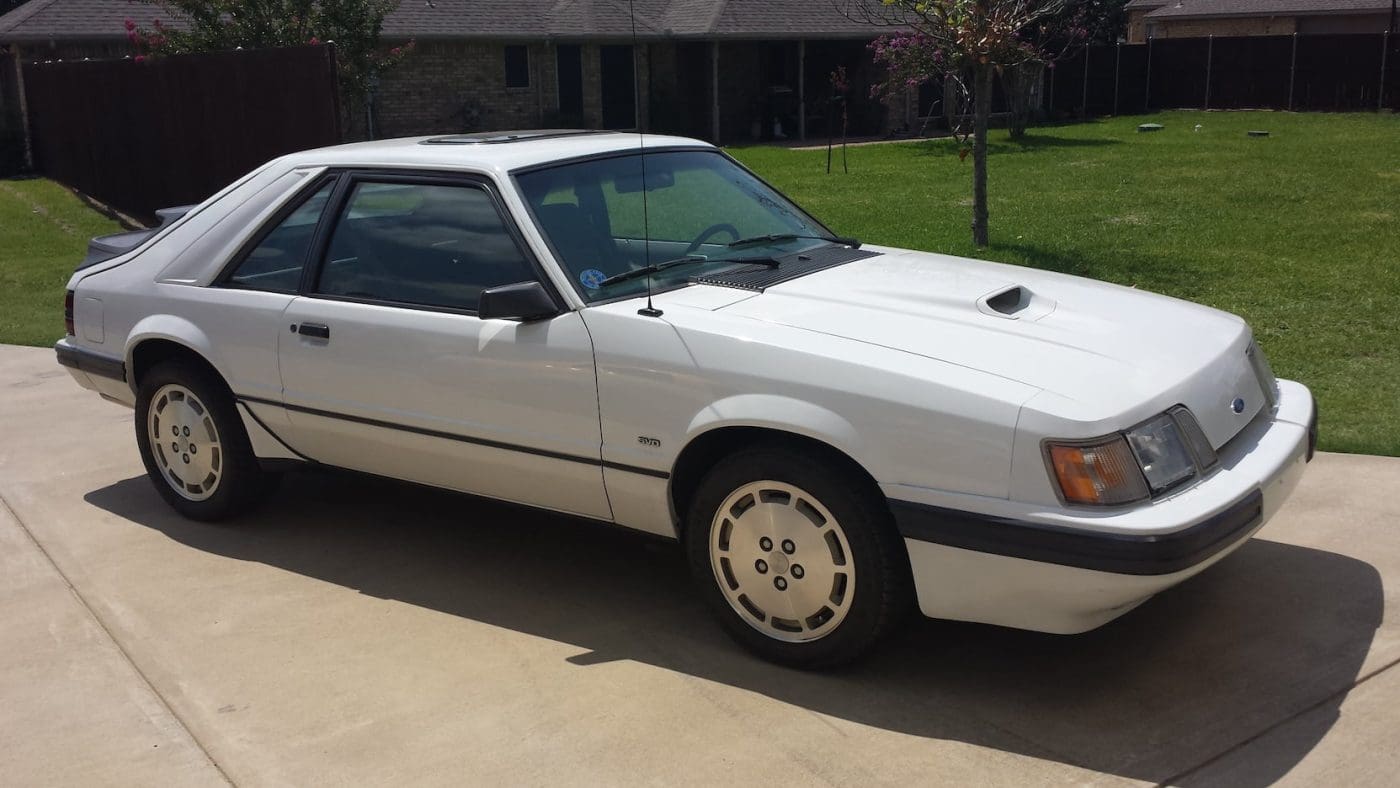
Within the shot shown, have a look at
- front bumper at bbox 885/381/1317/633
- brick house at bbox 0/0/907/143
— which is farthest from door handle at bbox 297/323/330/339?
brick house at bbox 0/0/907/143

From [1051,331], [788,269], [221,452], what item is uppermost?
[788,269]

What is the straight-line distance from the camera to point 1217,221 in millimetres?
12711

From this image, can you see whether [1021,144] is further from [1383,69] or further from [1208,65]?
[1208,65]

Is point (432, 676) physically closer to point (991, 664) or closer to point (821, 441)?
point (821, 441)

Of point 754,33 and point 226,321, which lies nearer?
point 226,321

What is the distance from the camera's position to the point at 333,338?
16.0ft

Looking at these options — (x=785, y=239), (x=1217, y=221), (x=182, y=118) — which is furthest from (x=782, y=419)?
(x=182, y=118)

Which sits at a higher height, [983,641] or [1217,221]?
[1217,221]

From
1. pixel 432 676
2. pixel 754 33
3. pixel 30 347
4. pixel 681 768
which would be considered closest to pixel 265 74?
pixel 30 347

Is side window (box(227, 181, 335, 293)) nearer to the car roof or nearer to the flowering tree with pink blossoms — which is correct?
the car roof

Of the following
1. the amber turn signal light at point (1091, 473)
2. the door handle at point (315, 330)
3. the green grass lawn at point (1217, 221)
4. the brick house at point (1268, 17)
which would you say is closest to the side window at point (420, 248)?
the door handle at point (315, 330)

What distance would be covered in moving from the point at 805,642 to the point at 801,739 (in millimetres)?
397

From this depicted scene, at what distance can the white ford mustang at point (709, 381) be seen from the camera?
3602 mm

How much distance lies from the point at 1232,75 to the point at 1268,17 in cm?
702
